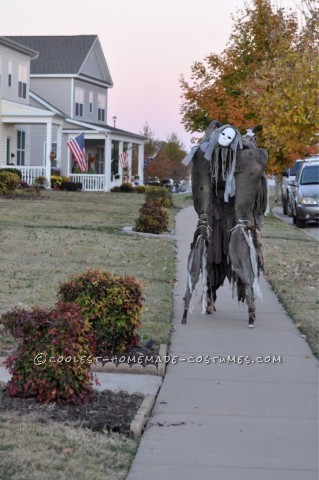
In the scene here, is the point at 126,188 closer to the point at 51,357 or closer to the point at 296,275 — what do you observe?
the point at 296,275

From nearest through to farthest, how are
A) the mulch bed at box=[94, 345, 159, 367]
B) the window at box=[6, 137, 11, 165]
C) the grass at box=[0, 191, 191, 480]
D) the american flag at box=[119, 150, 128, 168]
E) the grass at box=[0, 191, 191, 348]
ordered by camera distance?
the grass at box=[0, 191, 191, 480]
the mulch bed at box=[94, 345, 159, 367]
the grass at box=[0, 191, 191, 348]
the window at box=[6, 137, 11, 165]
the american flag at box=[119, 150, 128, 168]

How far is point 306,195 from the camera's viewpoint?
28.0m

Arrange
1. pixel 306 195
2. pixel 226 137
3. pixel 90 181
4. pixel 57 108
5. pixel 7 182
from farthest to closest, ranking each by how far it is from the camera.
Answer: pixel 57 108 < pixel 90 181 < pixel 7 182 < pixel 306 195 < pixel 226 137

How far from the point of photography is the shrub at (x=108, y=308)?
8203mm

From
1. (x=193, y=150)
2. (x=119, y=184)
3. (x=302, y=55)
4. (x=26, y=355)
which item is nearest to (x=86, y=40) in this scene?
(x=119, y=184)

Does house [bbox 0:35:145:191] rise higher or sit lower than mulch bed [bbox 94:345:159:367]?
higher

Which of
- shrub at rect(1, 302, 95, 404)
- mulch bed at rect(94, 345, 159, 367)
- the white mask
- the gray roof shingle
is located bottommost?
mulch bed at rect(94, 345, 159, 367)

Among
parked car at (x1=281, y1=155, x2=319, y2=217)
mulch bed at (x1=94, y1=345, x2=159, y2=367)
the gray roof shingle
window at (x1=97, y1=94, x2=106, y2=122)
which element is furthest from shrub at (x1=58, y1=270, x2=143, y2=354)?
window at (x1=97, y1=94, x2=106, y2=122)

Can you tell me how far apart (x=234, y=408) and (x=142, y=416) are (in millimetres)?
793

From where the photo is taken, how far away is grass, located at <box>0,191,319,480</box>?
214 inches

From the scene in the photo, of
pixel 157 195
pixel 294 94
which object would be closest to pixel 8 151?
pixel 157 195

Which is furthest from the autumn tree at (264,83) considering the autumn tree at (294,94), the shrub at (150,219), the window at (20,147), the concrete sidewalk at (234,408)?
the concrete sidewalk at (234,408)

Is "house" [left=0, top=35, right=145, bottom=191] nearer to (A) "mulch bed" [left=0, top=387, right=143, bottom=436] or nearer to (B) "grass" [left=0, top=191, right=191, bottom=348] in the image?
(B) "grass" [left=0, top=191, right=191, bottom=348]

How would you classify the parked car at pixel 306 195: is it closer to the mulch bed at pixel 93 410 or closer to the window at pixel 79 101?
the mulch bed at pixel 93 410
